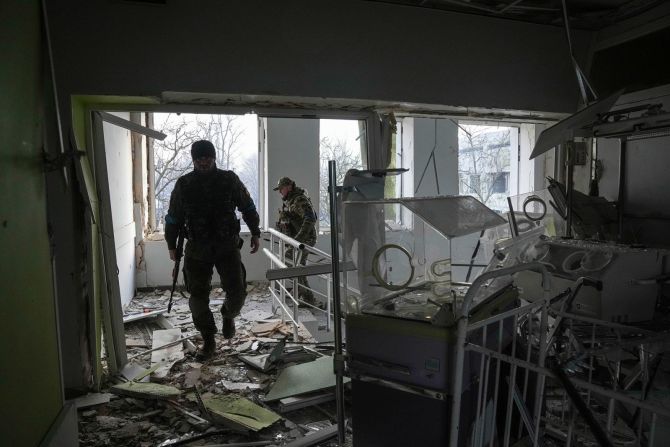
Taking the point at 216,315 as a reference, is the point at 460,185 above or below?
above

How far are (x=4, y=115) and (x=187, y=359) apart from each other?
245cm

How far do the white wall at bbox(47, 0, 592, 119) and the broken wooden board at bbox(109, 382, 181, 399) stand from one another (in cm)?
192

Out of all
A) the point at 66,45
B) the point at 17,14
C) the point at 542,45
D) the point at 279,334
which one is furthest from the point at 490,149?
the point at 17,14

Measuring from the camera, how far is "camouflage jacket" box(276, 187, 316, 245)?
4.88m

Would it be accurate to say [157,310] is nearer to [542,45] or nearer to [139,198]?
[139,198]

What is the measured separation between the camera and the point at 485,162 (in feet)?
20.2

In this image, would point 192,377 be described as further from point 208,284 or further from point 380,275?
point 380,275

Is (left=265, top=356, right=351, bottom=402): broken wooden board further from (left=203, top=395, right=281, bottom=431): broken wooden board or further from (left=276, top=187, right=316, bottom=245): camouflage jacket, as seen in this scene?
(left=276, top=187, right=316, bottom=245): camouflage jacket

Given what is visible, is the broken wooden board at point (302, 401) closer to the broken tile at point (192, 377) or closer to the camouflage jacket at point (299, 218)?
the broken tile at point (192, 377)

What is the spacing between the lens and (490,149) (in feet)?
20.0

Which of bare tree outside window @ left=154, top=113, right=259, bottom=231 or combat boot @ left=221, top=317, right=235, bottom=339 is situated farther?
bare tree outside window @ left=154, top=113, right=259, bottom=231

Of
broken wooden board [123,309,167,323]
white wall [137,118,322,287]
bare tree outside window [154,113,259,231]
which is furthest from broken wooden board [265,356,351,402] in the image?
bare tree outside window [154,113,259,231]

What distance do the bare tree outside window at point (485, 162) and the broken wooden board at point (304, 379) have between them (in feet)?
12.6

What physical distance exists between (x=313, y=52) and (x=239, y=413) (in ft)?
8.22
